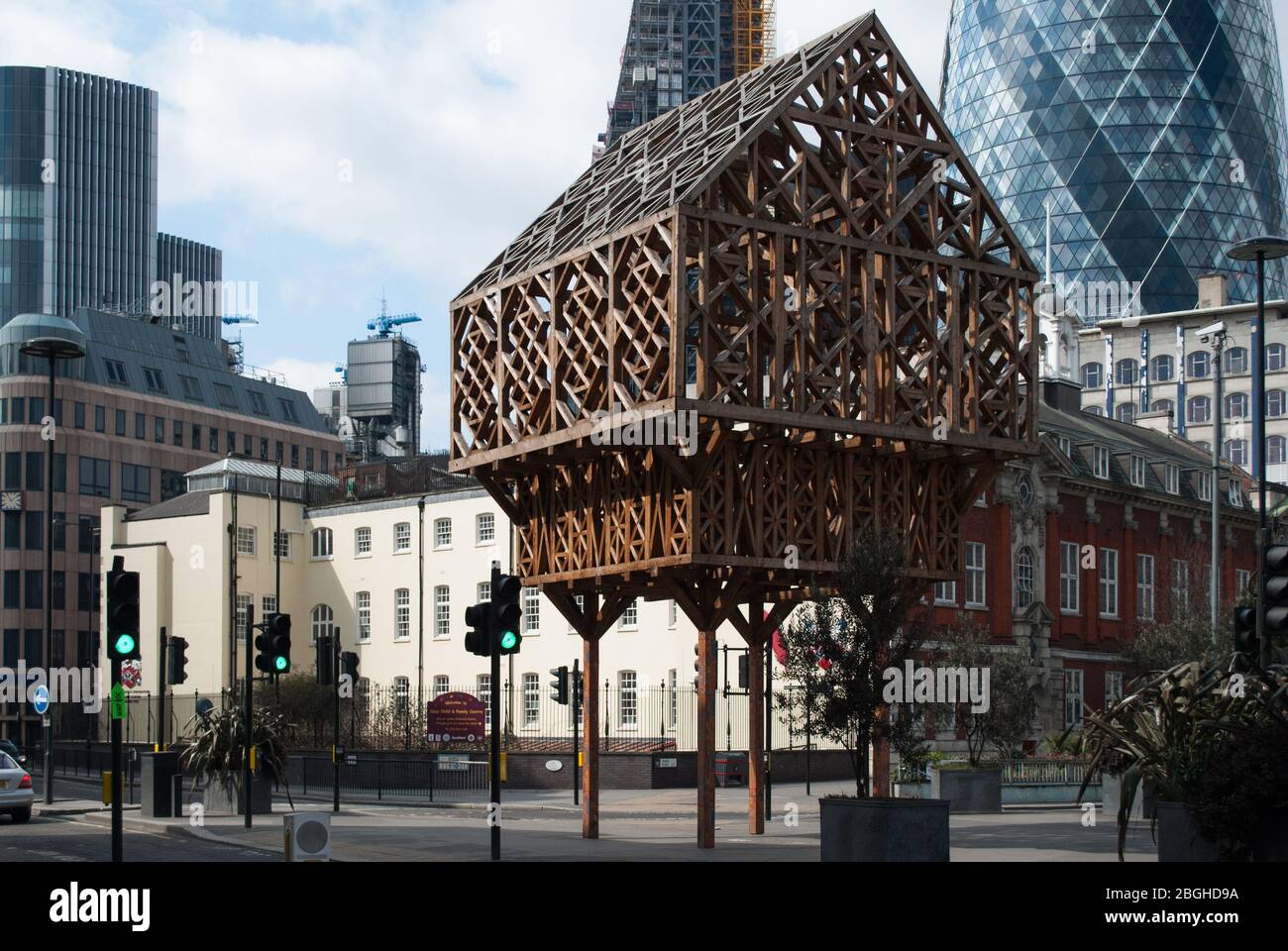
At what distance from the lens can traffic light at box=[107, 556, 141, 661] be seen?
80.9ft

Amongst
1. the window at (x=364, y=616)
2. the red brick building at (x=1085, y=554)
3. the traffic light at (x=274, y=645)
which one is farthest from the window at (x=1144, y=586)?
the traffic light at (x=274, y=645)

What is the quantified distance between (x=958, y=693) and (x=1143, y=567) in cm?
3616

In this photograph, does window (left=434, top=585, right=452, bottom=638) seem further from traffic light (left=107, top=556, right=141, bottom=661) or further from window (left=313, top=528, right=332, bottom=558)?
traffic light (left=107, top=556, right=141, bottom=661)

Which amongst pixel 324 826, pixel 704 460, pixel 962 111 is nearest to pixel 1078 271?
pixel 962 111

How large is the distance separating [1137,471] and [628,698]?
24.6m

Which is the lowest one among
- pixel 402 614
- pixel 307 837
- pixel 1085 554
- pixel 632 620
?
pixel 307 837

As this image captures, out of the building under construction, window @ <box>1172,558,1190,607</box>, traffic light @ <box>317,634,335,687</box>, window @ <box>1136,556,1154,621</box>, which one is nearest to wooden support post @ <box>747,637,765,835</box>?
traffic light @ <box>317,634,335,687</box>

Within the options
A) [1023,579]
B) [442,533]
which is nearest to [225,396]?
[442,533]

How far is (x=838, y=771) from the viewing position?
190 ft

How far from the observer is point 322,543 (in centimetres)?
8250

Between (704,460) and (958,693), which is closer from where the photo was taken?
(704,460)

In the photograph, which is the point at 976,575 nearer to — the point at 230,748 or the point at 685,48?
the point at 230,748
